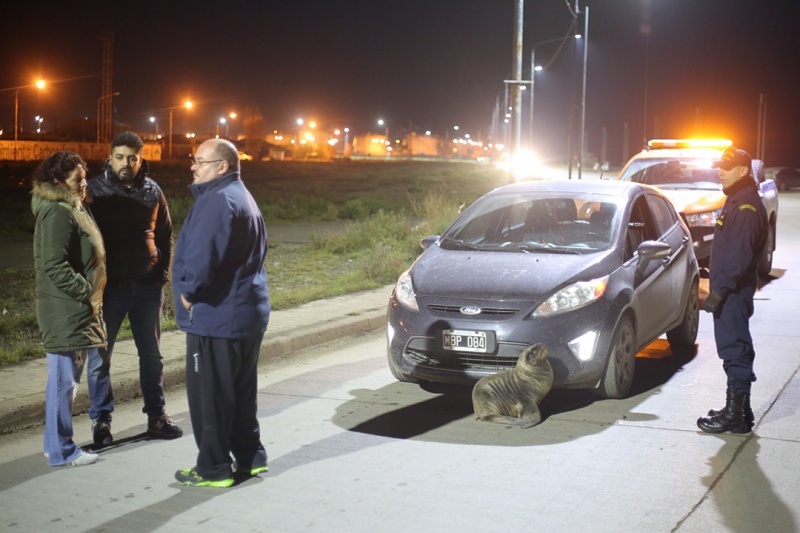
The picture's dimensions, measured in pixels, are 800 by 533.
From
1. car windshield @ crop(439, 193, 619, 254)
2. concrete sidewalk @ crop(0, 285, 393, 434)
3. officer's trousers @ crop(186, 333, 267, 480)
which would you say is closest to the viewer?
officer's trousers @ crop(186, 333, 267, 480)

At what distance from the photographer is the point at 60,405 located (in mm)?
5816

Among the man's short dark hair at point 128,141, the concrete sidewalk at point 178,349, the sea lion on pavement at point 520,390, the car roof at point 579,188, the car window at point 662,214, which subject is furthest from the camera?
the car window at point 662,214

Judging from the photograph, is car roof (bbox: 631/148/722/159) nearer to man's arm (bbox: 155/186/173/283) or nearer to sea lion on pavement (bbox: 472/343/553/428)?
sea lion on pavement (bbox: 472/343/553/428)

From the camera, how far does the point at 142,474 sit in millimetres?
5797

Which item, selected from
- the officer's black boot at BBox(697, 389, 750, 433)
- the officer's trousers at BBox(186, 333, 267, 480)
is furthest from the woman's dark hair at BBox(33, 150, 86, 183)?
the officer's black boot at BBox(697, 389, 750, 433)

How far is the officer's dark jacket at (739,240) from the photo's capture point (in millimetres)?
6531

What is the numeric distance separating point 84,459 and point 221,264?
1.64 m

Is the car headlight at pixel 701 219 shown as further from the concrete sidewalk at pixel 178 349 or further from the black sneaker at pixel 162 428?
the black sneaker at pixel 162 428

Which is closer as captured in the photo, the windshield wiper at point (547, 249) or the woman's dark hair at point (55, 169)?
the woman's dark hair at point (55, 169)

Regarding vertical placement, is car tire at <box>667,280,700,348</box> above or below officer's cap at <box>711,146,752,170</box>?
below

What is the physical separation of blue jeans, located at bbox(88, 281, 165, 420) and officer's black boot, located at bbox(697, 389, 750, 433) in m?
3.50

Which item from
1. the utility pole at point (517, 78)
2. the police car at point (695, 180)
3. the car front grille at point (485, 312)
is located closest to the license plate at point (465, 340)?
the car front grille at point (485, 312)

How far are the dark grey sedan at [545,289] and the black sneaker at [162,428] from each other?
5.67 feet

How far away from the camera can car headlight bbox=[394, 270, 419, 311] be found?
24.7 feet
